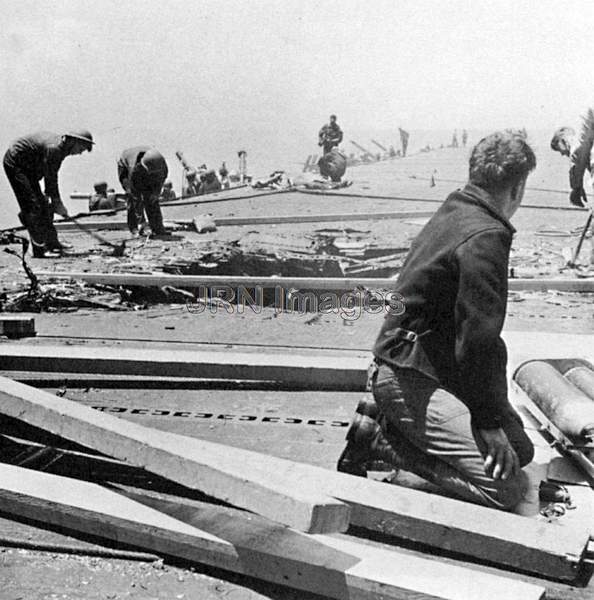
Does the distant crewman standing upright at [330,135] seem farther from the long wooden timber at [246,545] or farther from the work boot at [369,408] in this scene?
the long wooden timber at [246,545]

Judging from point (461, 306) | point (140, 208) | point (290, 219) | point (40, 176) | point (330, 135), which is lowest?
point (290, 219)

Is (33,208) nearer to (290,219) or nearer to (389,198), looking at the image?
(290,219)

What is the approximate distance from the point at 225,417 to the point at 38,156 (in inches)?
200

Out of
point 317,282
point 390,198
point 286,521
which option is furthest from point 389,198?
point 286,521

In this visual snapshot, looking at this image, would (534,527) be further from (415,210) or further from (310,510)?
(415,210)

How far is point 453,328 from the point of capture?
2322mm

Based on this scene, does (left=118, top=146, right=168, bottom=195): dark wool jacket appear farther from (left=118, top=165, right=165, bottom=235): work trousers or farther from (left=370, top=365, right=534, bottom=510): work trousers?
(left=370, top=365, right=534, bottom=510): work trousers

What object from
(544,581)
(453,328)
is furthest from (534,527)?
(453,328)

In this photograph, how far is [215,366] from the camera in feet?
11.8

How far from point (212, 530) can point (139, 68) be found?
15.6 feet

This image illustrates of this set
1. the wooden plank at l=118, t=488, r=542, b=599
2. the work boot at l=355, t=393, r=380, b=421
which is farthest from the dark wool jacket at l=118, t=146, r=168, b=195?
the wooden plank at l=118, t=488, r=542, b=599

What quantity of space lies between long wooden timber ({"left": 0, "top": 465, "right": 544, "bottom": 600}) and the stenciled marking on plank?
911 mm

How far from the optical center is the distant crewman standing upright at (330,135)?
721 cm

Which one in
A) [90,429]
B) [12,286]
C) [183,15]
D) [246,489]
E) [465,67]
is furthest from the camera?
[12,286]
